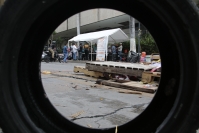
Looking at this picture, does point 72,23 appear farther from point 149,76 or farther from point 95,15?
point 149,76

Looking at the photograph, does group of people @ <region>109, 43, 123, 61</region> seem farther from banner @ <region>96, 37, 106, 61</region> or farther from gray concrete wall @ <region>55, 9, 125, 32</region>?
gray concrete wall @ <region>55, 9, 125, 32</region>

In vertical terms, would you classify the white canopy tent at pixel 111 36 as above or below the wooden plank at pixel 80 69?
above

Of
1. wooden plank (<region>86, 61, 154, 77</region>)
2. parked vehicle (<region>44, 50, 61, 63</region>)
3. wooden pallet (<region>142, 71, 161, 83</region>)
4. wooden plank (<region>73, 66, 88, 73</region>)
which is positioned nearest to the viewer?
wooden pallet (<region>142, 71, 161, 83</region>)

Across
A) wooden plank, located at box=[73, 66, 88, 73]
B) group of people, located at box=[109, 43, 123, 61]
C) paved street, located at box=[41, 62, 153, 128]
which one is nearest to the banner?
group of people, located at box=[109, 43, 123, 61]

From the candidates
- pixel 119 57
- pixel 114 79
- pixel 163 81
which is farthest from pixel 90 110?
pixel 119 57

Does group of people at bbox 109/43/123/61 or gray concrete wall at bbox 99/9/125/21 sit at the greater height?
gray concrete wall at bbox 99/9/125/21

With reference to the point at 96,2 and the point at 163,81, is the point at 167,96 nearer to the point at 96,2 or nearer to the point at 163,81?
the point at 163,81

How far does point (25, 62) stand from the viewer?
4.94 feet

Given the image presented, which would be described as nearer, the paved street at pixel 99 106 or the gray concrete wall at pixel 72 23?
the paved street at pixel 99 106

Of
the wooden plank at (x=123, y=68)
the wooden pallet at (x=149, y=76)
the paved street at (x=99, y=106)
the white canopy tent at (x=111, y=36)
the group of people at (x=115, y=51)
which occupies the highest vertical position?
the white canopy tent at (x=111, y=36)

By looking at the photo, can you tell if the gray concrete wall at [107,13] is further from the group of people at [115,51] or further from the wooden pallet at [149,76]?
the wooden pallet at [149,76]

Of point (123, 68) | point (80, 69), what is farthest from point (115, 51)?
point (123, 68)

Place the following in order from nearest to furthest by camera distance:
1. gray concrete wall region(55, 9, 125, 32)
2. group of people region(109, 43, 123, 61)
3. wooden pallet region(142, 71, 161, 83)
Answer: wooden pallet region(142, 71, 161, 83) < group of people region(109, 43, 123, 61) < gray concrete wall region(55, 9, 125, 32)

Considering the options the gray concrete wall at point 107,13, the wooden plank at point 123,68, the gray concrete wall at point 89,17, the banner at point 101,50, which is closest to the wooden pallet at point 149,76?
the wooden plank at point 123,68
